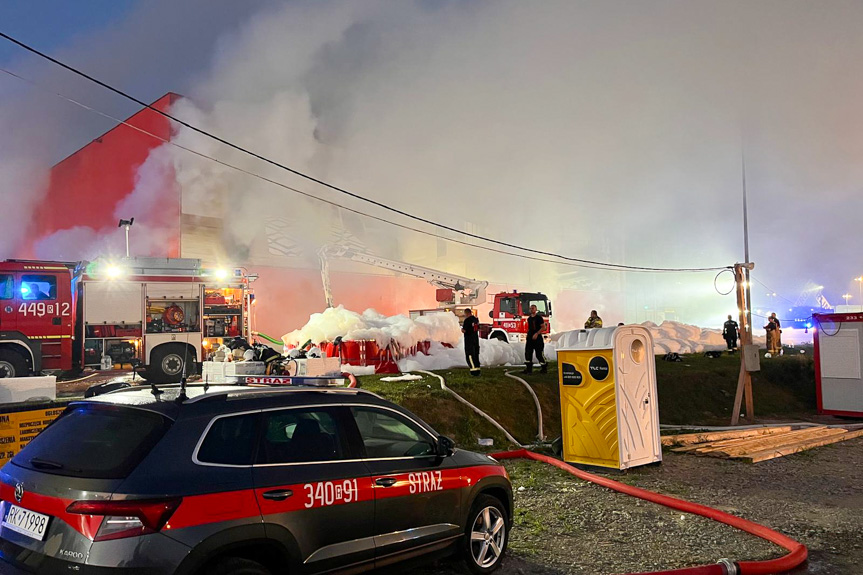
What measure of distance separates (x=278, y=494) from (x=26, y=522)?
1168 mm

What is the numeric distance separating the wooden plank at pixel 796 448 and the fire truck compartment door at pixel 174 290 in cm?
1247

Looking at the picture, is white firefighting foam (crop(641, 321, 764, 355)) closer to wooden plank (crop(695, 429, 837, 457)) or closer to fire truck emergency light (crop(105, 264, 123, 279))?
wooden plank (crop(695, 429, 837, 457))

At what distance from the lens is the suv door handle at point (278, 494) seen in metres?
3.12

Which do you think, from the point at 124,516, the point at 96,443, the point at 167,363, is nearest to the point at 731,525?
the point at 124,516

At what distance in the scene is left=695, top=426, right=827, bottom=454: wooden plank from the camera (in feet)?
29.8

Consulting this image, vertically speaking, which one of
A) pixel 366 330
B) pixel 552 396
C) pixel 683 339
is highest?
pixel 366 330

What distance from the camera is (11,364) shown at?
13.0 m

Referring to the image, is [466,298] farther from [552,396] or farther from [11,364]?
[11,364]

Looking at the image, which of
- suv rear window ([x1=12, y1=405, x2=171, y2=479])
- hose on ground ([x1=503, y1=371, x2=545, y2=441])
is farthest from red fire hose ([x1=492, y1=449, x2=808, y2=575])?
suv rear window ([x1=12, y1=405, x2=171, y2=479])

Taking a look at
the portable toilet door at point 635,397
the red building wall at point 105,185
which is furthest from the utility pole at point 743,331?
the red building wall at point 105,185

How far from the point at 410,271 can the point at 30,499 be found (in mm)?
21006

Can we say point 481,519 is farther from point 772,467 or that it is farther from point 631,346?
point 772,467

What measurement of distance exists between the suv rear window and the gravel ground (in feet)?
6.77

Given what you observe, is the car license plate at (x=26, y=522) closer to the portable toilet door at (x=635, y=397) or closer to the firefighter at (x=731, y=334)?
the portable toilet door at (x=635, y=397)
